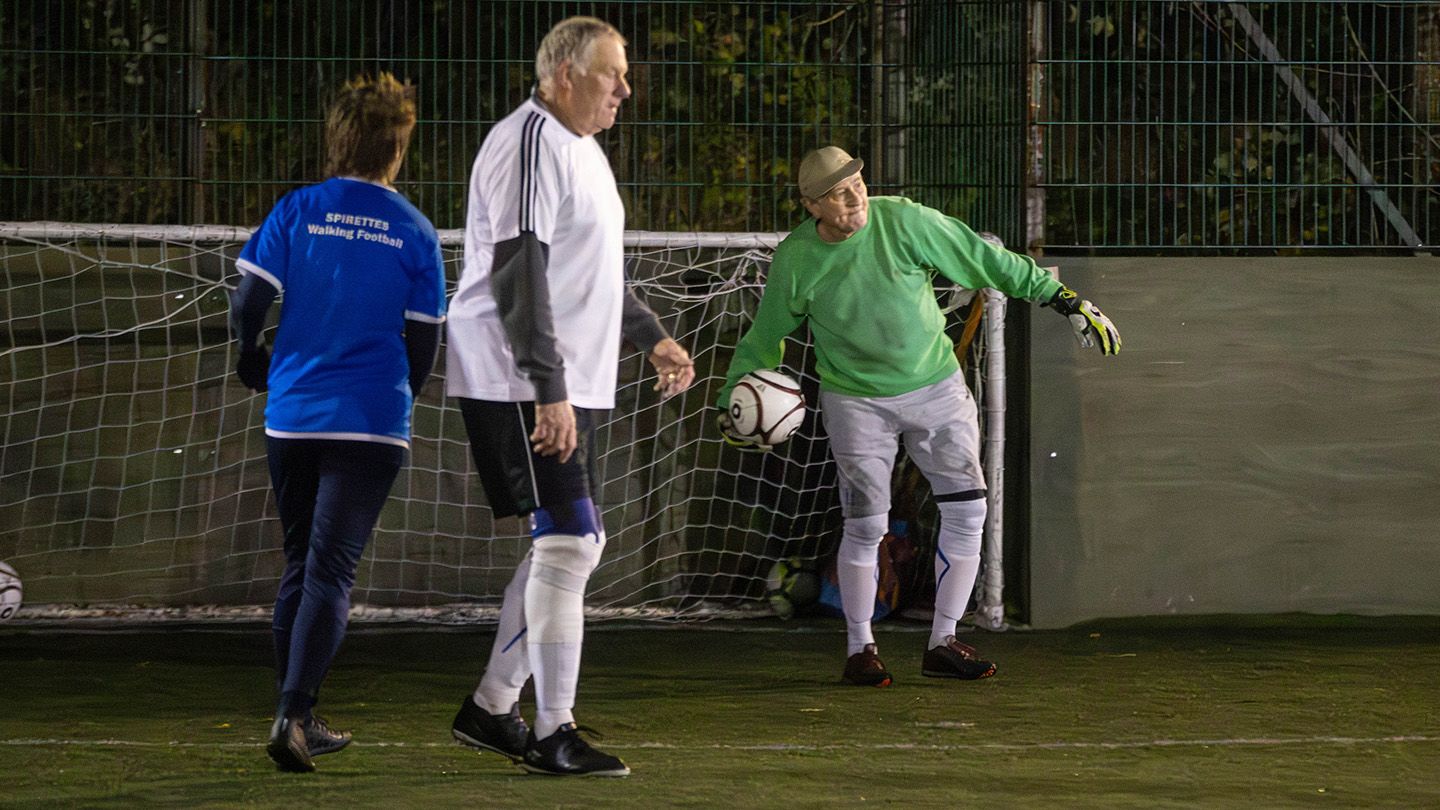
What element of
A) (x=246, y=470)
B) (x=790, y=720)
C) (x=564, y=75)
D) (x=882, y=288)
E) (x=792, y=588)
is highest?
(x=564, y=75)

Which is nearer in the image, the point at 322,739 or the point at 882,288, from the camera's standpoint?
the point at 322,739

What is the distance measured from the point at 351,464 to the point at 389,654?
214 centimetres

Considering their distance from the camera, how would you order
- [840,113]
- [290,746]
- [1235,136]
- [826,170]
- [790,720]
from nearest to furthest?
[290,746] < [790,720] < [826,170] < [1235,136] < [840,113]

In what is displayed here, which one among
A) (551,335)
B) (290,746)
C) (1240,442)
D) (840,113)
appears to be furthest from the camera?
(840,113)

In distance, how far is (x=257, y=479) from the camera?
7.28 m

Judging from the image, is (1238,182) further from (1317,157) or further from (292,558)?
(292,558)

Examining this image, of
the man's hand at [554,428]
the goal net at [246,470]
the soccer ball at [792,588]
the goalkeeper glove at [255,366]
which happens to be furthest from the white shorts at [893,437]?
the goalkeeper glove at [255,366]

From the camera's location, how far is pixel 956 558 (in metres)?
6.19

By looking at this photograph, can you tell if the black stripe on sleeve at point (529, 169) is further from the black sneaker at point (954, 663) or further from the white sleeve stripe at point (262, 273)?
the black sneaker at point (954, 663)

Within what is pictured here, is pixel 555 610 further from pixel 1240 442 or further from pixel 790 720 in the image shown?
pixel 1240 442

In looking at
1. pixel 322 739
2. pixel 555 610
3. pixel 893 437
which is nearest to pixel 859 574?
pixel 893 437

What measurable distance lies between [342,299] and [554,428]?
70 cm

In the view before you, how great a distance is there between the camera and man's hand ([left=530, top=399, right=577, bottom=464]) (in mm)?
4227

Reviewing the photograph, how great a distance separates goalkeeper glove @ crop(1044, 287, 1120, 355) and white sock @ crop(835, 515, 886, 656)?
0.94 m
